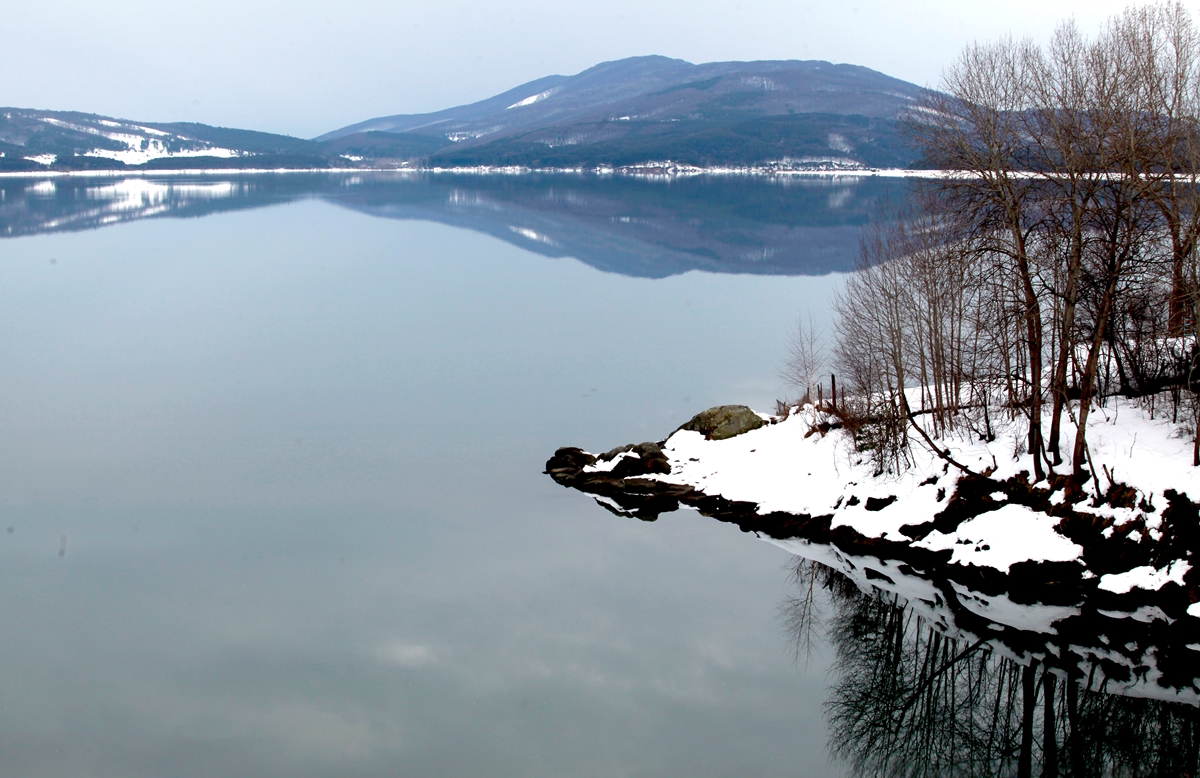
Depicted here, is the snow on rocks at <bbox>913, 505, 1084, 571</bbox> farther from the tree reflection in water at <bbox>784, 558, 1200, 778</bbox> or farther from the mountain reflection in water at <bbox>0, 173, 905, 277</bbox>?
the mountain reflection in water at <bbox>0, 173, 905, 277</bbox>

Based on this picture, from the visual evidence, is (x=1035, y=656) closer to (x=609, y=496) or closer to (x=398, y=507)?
(x=609, y=496)

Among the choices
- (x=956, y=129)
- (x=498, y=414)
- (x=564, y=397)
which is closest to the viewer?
(x=956, y=129)

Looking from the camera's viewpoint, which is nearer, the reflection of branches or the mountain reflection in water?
the reflection of branches

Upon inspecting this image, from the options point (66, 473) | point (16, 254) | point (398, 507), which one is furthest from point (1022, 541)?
point (16, 254)

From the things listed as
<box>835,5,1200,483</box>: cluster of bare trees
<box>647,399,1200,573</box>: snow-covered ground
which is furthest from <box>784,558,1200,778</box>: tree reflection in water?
<box>835,5,1200,483</box>: cluster of bare trees

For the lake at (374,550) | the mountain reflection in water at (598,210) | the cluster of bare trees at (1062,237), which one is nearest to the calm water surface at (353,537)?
the lake at (374,550)

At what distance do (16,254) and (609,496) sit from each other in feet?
236

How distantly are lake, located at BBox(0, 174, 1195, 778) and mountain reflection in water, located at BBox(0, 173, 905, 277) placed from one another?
16.3 metres

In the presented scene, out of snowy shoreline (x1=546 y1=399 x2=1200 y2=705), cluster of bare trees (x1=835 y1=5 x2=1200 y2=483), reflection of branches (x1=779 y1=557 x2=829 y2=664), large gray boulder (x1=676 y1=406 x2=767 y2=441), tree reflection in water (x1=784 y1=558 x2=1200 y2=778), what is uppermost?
cluster of bare trees (x1=835 y1=5 x2=1200 y2=483)

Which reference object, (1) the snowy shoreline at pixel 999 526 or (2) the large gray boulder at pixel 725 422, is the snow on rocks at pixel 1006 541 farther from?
(2) the large gray boulder at pixel 725 422

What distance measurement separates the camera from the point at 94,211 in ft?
395

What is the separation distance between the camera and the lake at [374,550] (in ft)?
52.6

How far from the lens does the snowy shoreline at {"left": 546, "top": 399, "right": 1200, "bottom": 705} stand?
1850cm

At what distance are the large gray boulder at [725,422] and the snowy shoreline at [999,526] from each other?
576mm
